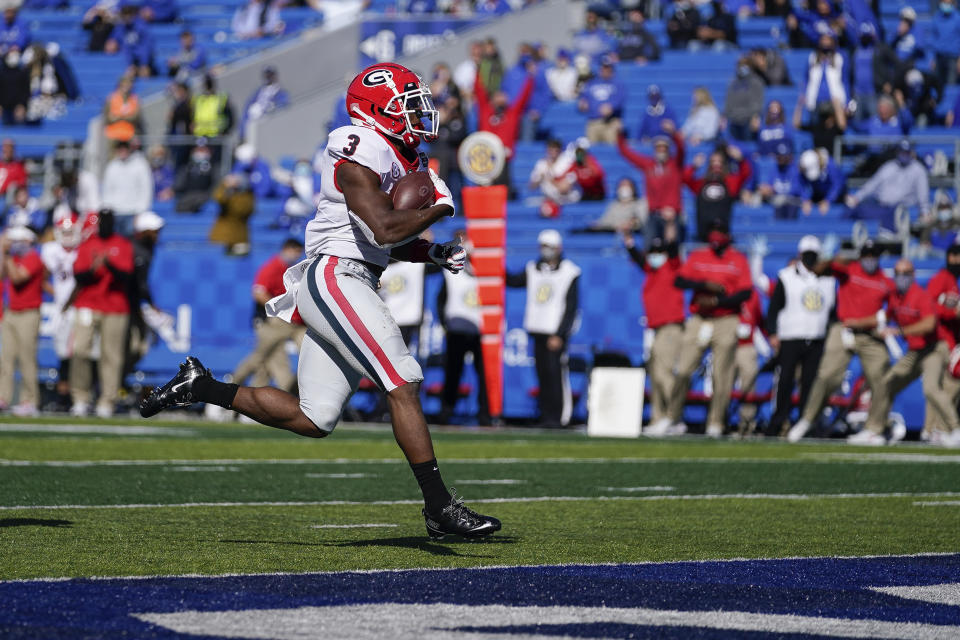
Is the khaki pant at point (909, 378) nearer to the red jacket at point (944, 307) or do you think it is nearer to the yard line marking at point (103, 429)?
the red jacket at point (944, 307)

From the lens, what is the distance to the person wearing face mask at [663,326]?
49.6 ft

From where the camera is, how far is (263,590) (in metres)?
4.59

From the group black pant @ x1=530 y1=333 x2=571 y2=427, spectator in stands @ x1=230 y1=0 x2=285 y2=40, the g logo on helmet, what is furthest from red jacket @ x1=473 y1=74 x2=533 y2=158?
the g logo on helmet

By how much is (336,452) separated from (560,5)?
1227 cm

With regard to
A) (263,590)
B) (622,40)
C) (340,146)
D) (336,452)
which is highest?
(622,40)

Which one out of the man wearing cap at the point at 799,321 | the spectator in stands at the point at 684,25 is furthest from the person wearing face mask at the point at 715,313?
the spectator in stands at the point at 684,25

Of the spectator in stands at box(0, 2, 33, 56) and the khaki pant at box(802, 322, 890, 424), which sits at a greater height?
the spectator in stands at box(0, 2, 33, 56)

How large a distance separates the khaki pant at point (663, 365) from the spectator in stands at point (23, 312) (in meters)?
5.54

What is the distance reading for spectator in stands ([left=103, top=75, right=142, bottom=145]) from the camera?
20938 millimetres

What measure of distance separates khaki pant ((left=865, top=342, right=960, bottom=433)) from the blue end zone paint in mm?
9288

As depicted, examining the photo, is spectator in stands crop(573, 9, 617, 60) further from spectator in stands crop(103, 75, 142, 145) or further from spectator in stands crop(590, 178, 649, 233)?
spectator in stands crop(103, 75, 142, 145)

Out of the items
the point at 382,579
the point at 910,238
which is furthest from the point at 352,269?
the point at 910,238

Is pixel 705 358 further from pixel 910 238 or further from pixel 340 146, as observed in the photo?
pixel 340 146

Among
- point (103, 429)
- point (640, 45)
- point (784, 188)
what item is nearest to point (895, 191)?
point (784, 188)
